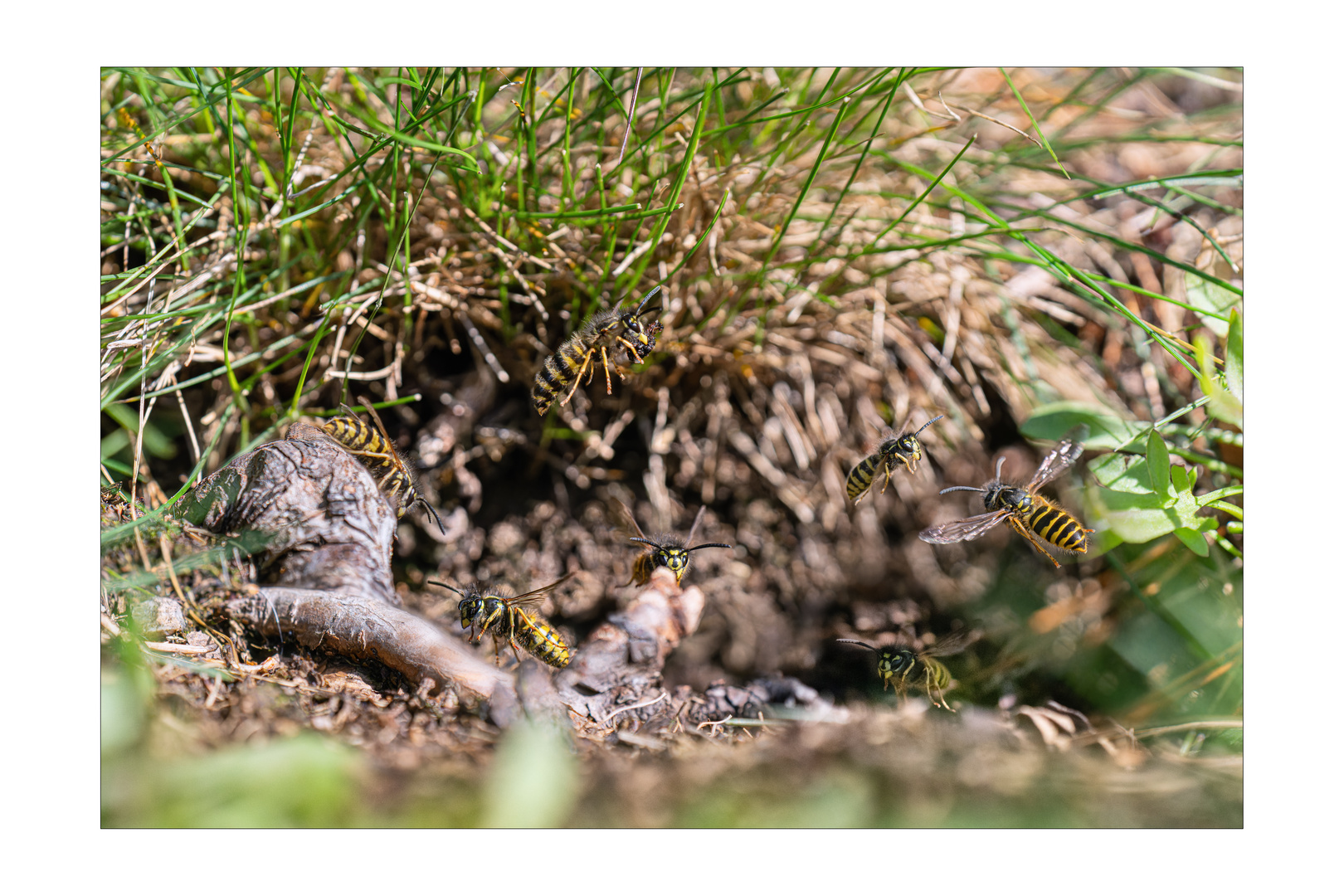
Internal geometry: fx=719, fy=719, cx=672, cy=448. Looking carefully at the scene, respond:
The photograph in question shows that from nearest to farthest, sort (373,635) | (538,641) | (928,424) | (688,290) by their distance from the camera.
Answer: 1. (373,635)
2. (538,641)
3. (688,290)
4. (928,424)

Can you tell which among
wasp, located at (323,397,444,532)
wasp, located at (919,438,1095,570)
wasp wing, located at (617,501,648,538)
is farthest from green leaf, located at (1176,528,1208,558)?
wasp, located at (323,397,444,532)

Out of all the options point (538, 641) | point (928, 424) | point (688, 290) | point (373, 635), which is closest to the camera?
point (373, 635)

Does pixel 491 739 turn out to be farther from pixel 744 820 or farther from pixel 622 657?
pixel 744 820

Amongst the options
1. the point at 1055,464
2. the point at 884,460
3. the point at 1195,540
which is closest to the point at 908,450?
the point at 884,460

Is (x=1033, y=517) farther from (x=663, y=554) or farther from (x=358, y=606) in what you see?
(x=358, y=606)

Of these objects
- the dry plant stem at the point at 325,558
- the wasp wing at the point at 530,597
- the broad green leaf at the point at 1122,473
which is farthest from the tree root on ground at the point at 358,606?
the broad green leaf at the point at 1122,473

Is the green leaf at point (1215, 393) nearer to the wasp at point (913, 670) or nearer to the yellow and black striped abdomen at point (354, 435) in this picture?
the wasp at point (913, 670)

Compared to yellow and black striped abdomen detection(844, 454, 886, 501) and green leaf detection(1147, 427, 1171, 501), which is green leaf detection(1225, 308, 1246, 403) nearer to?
green leaf detection(1147, 427, 1171, 501)
